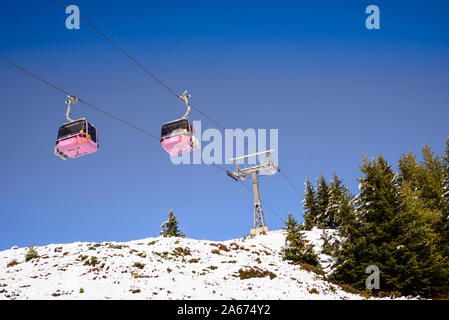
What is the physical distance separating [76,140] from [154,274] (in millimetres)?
10364

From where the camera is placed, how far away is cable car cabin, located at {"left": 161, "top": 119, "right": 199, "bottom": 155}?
63.2 ft

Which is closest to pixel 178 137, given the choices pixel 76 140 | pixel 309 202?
pixel 76 140

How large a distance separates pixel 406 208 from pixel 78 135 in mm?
26020

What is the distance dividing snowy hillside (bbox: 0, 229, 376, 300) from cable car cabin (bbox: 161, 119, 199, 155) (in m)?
8.48

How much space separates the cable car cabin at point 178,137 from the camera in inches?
758

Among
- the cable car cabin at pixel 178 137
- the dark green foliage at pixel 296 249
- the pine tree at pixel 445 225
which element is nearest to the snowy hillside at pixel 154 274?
the dark green foliage at pixel 296 249

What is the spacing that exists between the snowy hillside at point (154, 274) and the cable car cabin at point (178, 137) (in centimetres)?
848

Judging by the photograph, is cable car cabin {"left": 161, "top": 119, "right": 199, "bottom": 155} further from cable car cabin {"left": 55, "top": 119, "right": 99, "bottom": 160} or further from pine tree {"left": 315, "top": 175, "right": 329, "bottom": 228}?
pine tree {"left": 315, "top": 175, "right": 329, "bottom": 228}

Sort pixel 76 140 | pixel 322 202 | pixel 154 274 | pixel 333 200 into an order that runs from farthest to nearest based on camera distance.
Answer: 1. pixel 322 202
2. pixel 333 200
3. pixel 154 274
4. pixel 76 140

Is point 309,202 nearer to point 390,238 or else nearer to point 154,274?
point 390,238

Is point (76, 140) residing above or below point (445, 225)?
above

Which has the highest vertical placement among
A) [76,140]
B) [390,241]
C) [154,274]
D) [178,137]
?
[178,137]

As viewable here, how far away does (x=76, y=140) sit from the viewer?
58.6 ft

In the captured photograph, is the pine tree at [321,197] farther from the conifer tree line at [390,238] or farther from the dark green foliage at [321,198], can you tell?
the conifer tree line at [390,238]
